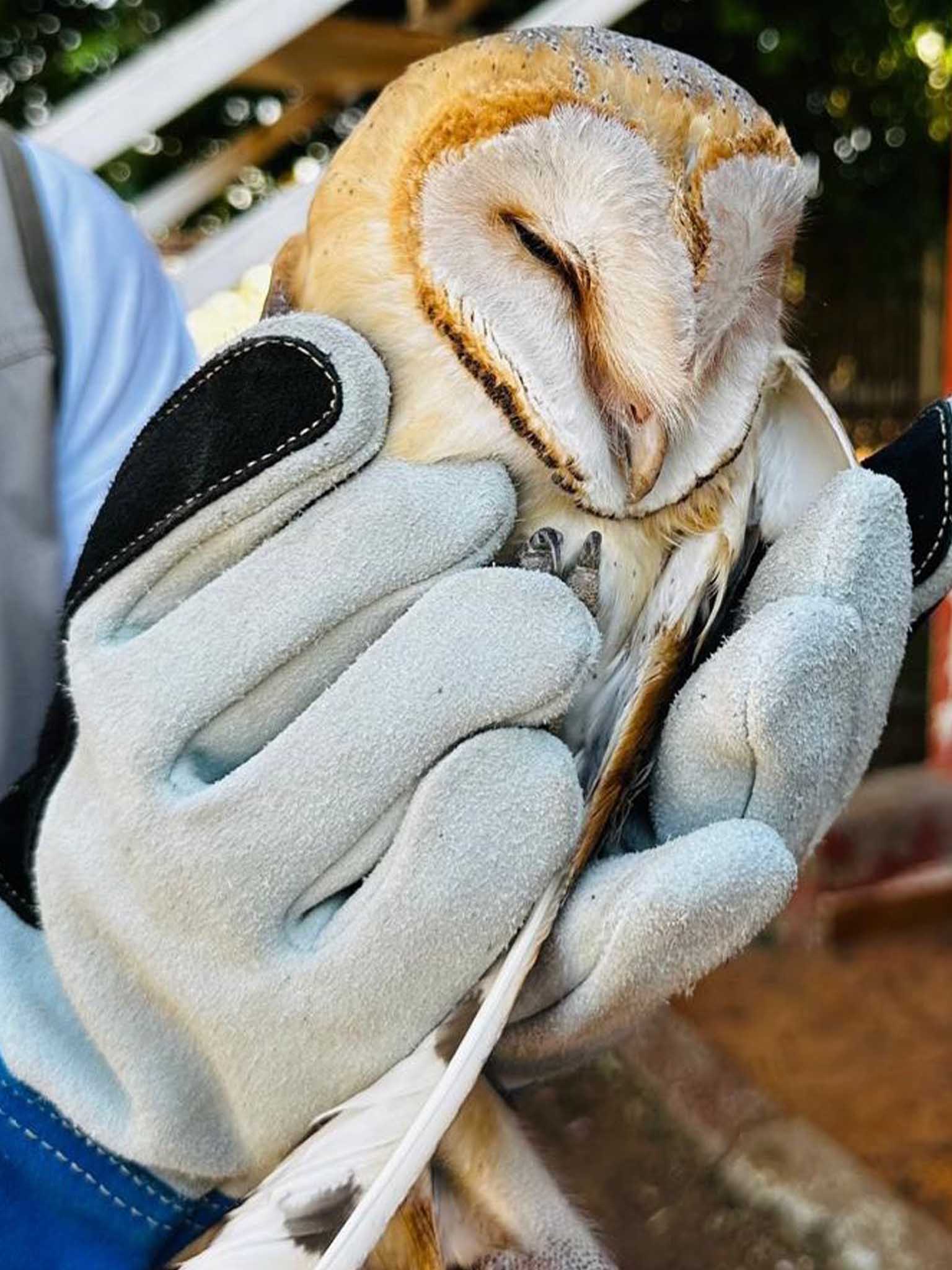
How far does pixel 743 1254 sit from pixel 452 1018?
42.3 inches

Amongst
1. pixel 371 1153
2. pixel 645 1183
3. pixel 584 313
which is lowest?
pixel 645 1183

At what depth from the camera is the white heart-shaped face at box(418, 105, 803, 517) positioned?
56cm

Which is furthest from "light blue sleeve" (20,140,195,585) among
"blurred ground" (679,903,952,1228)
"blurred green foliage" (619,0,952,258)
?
"blurred green foliage" (619,0,952,258)

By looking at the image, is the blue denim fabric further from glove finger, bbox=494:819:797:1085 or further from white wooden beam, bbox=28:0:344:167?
white wooden beam, bbox=28:0:344:167

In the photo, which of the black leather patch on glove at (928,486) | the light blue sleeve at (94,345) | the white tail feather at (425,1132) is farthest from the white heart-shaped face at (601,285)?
the light blue sleeve at (94,345)

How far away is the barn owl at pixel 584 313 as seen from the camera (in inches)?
22.4

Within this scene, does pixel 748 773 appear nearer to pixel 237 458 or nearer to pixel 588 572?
pixel 588 572

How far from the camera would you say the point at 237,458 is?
0.59 meters

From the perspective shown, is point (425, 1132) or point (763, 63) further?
point (763, 63)

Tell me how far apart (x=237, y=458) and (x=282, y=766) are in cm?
15

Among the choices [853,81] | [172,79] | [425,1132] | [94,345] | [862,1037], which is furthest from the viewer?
[853,81]

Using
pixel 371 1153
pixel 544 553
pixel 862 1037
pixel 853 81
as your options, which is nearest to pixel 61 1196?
pixel 371 1153

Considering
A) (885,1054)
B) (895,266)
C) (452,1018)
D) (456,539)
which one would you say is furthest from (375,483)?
(895,266)

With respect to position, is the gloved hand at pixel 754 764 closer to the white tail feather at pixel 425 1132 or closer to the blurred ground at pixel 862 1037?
the white tail feather at pixel 425 1132
